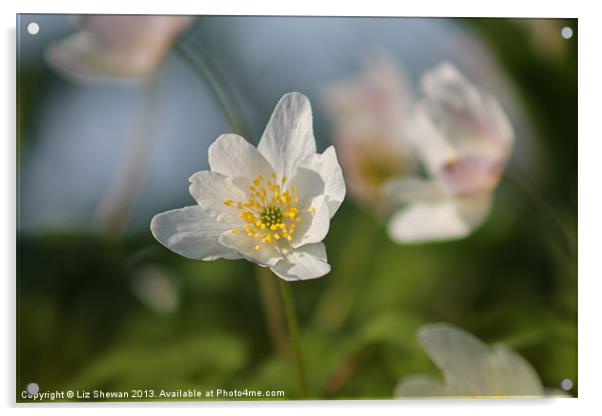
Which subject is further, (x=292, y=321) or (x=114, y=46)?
(x=114, y=46)

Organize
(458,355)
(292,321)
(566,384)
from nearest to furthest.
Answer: (292,321), (458,355), (566,384)

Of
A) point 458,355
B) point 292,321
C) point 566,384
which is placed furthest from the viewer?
point 566,384

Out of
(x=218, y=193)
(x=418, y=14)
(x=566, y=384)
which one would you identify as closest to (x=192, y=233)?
(x=218, y=193)

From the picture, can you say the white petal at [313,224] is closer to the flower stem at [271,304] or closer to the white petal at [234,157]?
the white petal at [234,157]

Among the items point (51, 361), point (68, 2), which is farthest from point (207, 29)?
point (51, 361)

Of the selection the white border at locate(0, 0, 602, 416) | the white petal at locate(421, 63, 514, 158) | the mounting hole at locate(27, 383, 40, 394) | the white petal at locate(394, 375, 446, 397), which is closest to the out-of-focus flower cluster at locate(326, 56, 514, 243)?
the white petal at locate(421, 63, 514, 158)

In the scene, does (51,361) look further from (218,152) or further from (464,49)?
(464,49)

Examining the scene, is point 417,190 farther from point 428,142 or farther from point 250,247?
point 250,247
